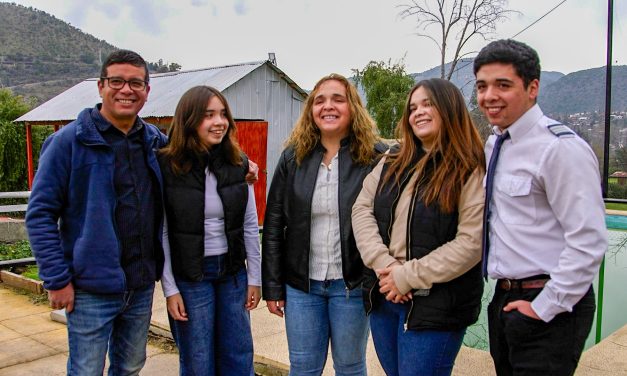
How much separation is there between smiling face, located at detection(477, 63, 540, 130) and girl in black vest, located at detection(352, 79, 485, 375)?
0.22 meters

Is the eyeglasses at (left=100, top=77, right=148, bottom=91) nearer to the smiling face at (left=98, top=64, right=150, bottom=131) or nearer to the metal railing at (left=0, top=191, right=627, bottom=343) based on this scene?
the smiling face at (left=98, top=64, right=150, bottom=131)

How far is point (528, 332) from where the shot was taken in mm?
1816

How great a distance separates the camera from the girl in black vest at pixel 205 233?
100 inches

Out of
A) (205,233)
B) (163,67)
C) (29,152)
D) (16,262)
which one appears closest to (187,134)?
(205,233)

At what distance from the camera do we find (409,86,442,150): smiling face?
216cm

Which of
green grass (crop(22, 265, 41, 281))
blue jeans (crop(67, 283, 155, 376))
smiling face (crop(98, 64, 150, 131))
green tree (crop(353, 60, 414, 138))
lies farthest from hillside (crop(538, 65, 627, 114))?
blue jeans (crop(67, 283, 155, 376))

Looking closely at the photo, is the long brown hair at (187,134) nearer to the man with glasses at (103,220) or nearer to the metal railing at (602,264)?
the man with glasses at (103,220)

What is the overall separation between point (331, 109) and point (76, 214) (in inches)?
47.3

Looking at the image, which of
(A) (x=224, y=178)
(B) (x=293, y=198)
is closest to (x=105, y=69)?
(A) (x=224, y=178)

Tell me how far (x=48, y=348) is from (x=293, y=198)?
9.08 ft

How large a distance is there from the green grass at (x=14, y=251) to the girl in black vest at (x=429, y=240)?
6024mm

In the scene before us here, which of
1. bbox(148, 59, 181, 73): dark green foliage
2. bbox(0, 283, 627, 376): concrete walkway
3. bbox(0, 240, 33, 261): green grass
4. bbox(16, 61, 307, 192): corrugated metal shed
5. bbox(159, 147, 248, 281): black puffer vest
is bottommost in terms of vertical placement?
bbox(0, 283, 627, 376): concrete walkway

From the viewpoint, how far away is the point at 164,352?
158 inches

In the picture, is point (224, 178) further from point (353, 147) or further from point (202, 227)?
point (353, 147)
